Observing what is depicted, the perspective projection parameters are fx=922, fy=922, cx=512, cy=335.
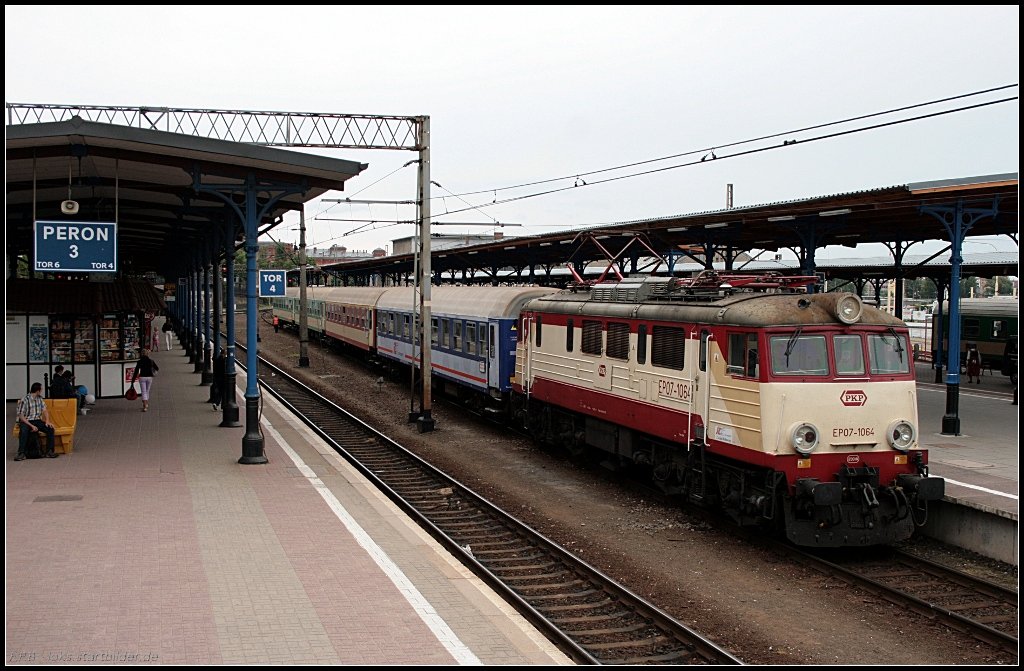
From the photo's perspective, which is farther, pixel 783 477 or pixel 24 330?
pixel 24 330

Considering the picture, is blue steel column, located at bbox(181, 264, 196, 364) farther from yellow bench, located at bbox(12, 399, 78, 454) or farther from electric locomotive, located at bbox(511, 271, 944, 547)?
electric locomotive, located at bbox(511, 271, 944, 547)

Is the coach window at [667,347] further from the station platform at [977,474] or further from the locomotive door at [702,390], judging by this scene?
the station platform at [977,474]

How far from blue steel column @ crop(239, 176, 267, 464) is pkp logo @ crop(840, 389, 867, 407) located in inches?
387

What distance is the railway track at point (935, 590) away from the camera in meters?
9.45

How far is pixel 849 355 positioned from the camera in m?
11.8

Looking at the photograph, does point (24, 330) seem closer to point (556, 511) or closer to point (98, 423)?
point (98, 423)

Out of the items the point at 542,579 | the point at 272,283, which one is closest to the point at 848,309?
the point at 542,579

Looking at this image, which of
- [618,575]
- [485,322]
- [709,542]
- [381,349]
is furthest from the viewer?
[381,349]

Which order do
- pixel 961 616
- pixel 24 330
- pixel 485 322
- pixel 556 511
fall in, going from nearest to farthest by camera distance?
1. pixel 961 616
2. pixel 556 511
3. pixel 24 330
4. pixel 485 322

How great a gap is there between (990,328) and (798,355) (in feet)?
96.6

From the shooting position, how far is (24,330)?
20641mm

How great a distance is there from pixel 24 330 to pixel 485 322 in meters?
10.5

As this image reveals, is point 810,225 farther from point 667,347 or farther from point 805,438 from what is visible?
point 805,438

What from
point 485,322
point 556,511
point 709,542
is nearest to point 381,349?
point 485,322
